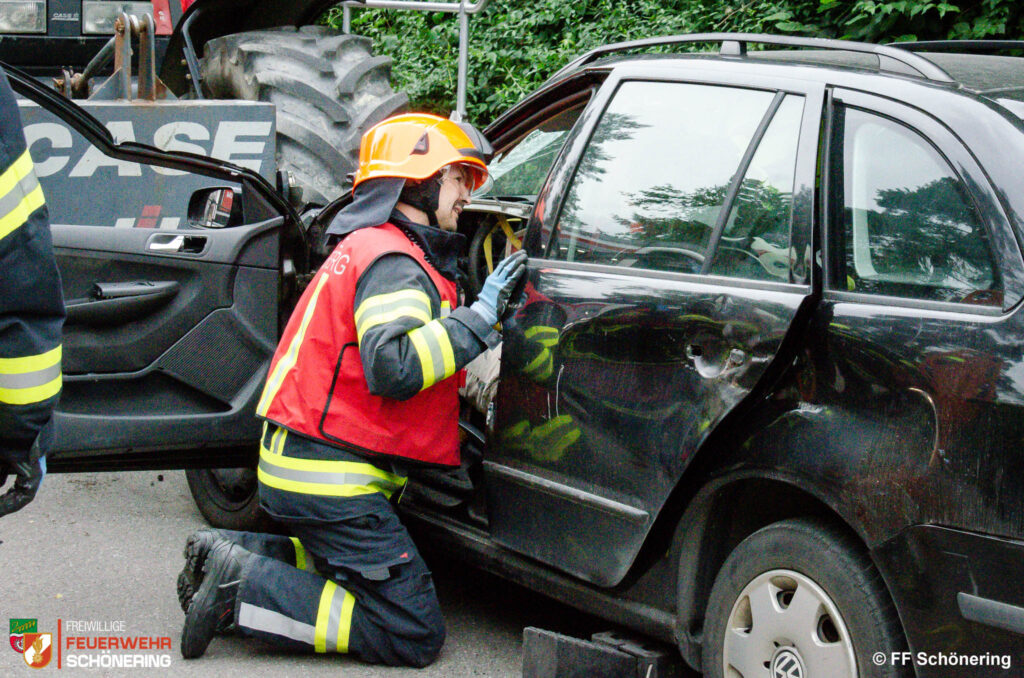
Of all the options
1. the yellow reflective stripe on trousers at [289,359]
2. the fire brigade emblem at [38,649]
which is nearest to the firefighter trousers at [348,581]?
the yellow reflective stripe on trousers at [289,359]

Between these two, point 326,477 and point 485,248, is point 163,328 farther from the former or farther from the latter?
point 485,248

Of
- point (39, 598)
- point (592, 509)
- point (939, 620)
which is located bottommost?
point (39, 598)

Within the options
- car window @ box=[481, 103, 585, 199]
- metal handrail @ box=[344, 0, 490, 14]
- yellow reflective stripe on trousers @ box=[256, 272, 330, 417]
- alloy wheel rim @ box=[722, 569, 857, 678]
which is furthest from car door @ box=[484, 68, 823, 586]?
metal handrail @ box=[344, 0, 490, 14]

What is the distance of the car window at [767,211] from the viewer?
8.93 ft

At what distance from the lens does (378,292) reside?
135 inches

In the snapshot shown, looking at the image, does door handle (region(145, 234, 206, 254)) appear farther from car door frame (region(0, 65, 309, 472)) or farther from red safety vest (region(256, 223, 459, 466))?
red safety vest (region(256, 223, 459, 466))

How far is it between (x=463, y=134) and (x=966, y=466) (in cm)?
192

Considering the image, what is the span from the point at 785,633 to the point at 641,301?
86cm

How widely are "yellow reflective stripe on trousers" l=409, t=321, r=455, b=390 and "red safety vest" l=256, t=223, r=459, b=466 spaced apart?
0.15 metres

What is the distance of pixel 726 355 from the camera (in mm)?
2713

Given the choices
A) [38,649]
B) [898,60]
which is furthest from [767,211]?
[38,649]

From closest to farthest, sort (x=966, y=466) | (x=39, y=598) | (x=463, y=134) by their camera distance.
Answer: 1. (x=966, y=466)
2. (x=463, y=134)
3. (x=39, y=598)

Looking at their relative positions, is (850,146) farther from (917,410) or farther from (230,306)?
(230,306)

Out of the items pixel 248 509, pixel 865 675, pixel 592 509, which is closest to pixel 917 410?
pixel 865 675
